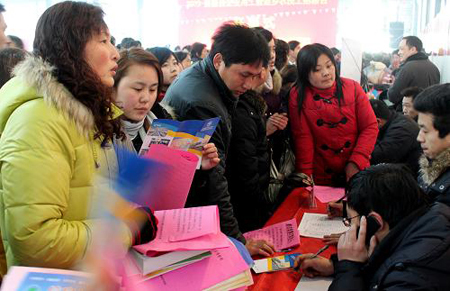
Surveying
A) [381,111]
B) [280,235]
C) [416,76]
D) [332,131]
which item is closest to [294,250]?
[280,235]

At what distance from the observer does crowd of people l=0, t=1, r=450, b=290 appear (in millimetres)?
884

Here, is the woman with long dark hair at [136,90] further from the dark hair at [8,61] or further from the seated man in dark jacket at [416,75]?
the seated man in dark jacket at [416,75]

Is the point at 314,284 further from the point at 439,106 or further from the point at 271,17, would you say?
the point at 271,17

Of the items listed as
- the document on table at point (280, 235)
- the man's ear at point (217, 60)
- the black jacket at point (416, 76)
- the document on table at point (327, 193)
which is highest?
the man's ear at point (217, 60)

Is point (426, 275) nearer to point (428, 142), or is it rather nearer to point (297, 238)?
point (297, 238)

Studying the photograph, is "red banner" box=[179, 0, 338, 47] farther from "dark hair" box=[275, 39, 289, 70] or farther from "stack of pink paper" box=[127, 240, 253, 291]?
"stack of pink paper" box=[127, 240, 253, 291]

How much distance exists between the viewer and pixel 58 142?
0.91 metres

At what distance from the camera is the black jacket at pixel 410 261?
1006 millimetres

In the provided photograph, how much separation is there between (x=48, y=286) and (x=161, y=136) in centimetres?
67

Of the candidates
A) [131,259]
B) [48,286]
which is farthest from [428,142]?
[48,286]

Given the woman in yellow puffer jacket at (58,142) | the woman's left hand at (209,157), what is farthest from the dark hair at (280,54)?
the woman in yellow puffer jacket at (58,142)

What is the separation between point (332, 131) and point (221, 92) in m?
0.83

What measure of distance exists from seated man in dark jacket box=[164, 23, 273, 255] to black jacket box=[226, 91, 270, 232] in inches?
4.6

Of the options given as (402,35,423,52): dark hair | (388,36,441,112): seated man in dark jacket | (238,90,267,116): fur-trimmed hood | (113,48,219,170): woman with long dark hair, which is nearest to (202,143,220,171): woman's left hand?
(113,48,219,170): woman with long dark hair
